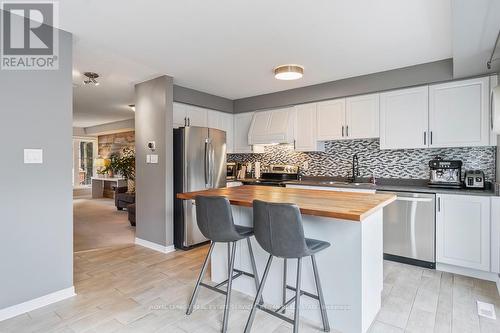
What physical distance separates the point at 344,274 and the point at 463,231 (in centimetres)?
190

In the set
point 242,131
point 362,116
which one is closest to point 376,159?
point 362,116

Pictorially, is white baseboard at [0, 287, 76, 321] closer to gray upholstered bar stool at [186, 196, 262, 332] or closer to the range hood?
gray upholstered bar stool at [186, 196, 262, 332]

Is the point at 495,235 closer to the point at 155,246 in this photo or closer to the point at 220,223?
the point at 220,223

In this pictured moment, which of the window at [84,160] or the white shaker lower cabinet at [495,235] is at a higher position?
the window at [84,160]

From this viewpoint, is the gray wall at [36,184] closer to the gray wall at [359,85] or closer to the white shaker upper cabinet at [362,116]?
the gray wall at [359,85]

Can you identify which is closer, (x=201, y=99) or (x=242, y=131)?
(x=201, y=99)

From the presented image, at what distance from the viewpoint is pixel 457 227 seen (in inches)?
116

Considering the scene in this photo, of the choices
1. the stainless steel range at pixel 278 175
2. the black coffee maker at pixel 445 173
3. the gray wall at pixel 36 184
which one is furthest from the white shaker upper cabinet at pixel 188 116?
the black coffee maker at pixel 445 173

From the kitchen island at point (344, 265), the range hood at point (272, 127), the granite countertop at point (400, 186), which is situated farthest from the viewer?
the range hood at point (272, 127)

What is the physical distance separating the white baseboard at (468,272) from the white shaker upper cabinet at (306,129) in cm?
221

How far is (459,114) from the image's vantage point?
3133mm

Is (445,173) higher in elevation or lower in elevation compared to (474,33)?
lower

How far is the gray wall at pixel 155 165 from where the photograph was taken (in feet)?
12.4

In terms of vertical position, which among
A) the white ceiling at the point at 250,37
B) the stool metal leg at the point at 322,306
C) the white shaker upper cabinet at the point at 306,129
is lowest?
the stool metal leg at the point at 322,306
